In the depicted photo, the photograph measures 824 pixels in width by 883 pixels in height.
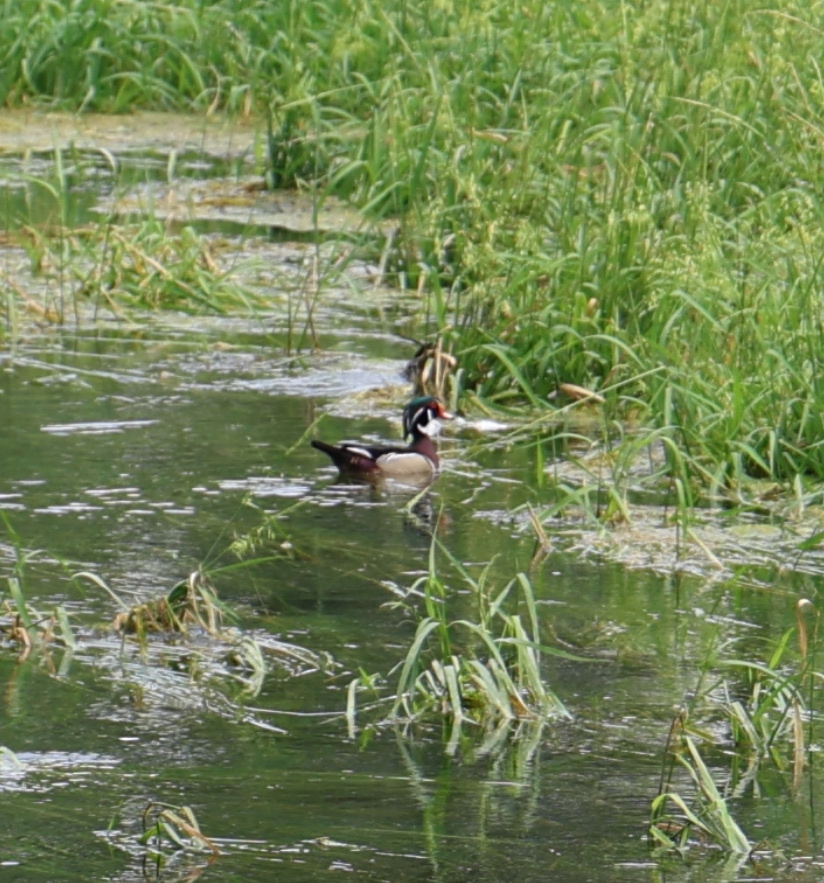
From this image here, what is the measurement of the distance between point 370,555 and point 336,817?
2158mm

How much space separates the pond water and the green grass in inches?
21.1

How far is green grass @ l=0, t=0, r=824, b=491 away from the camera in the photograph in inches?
280

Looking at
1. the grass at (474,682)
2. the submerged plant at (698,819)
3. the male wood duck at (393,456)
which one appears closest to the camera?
the submerged plant at (698,819)

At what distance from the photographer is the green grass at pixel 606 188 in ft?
23.3

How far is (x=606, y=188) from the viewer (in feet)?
27.2

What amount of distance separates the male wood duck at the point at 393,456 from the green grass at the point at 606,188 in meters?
0.52

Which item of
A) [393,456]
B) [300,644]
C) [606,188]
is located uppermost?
[606,188]

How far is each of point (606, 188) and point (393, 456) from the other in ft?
5.47

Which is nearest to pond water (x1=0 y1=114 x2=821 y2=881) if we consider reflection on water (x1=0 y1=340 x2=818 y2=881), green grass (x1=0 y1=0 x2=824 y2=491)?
reflection on water (x1=0 y1=340 x2=818 y2=881)

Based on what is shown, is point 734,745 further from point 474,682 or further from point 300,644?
point 300,644

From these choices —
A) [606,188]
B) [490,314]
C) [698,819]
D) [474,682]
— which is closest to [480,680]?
[474,682]

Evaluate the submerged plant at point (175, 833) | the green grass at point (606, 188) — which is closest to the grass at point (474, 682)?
the submerged plant at point (175, 833)

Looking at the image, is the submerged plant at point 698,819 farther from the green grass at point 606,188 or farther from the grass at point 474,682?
the green grass at point 606,188

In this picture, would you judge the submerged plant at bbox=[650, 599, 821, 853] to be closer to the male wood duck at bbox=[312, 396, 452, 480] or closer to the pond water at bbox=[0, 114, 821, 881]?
the pond water at bbox=[0, 114, 821, 881]
